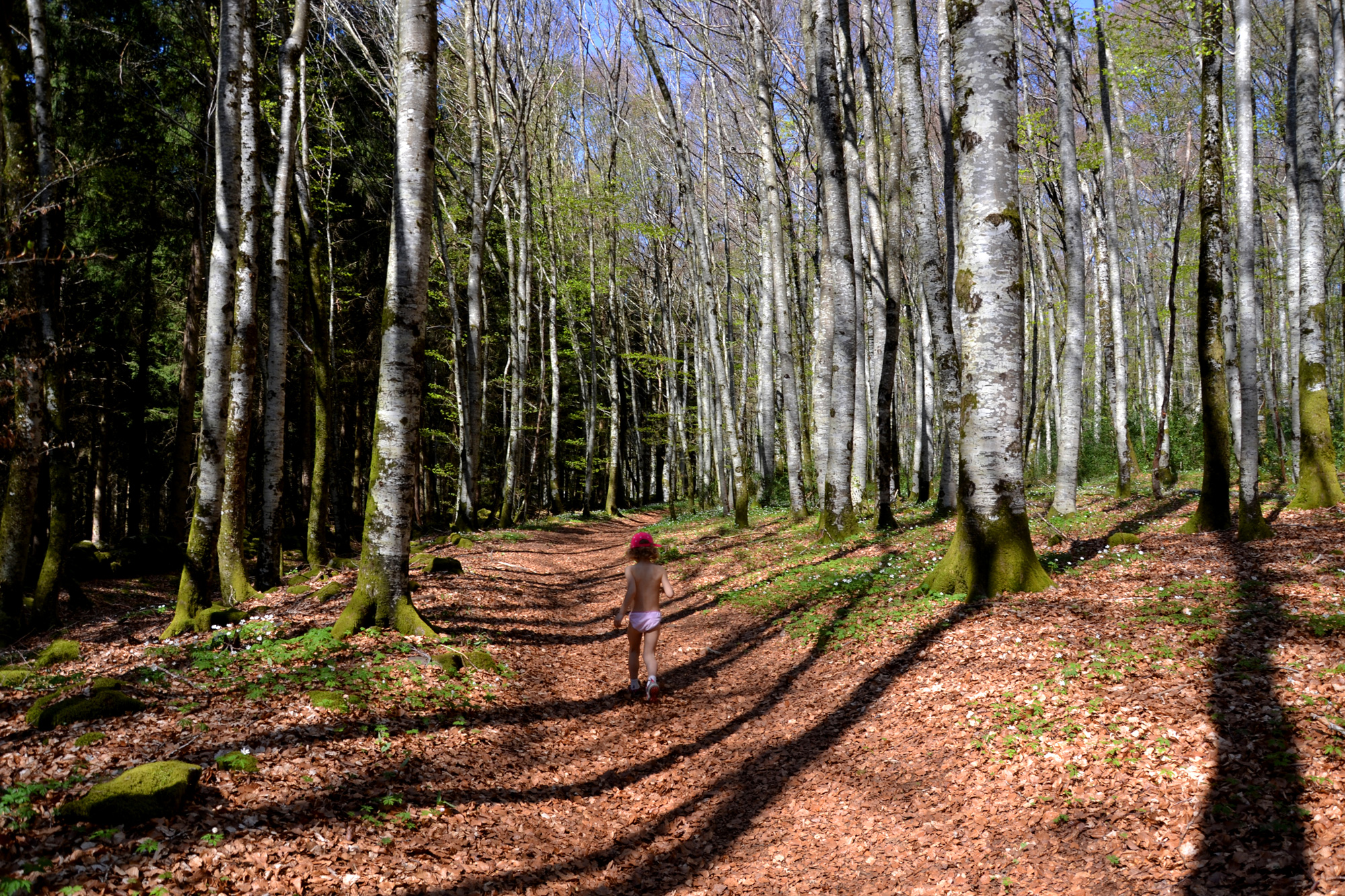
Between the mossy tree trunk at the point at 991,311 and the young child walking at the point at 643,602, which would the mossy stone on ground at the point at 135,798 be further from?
the mossy tree trunk at the point at 991,311

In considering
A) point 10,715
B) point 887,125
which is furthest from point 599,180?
point 10,715

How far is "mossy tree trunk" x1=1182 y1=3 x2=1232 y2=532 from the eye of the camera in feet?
28.7

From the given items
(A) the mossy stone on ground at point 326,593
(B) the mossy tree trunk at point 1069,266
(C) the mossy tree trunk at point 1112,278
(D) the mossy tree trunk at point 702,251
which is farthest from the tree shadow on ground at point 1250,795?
(C) the mossy tree trunk at point 1112,278

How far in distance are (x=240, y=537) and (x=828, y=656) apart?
26.0 feet

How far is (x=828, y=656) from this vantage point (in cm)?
754

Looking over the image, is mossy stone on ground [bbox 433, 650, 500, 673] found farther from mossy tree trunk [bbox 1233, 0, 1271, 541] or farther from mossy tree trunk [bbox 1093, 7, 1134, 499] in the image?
mossy tree trunk [bbox 1093, 7, 1134, 499]

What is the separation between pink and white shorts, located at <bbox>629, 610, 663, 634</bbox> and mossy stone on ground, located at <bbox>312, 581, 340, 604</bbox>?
454cm

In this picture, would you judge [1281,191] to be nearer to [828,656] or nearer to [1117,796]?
[828,656]

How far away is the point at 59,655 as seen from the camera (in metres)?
7.12

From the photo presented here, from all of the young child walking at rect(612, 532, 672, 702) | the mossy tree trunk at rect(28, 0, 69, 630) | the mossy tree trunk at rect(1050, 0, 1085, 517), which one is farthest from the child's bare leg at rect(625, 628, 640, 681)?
the mossy tree trunk at rect(1050, 0, 1085, 517)

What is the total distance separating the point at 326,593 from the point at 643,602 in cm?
484

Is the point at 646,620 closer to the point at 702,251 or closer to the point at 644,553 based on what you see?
the point at 644,553

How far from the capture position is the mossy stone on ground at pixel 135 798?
347 centimetres

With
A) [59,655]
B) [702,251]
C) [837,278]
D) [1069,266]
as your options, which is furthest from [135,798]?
[702,251]
